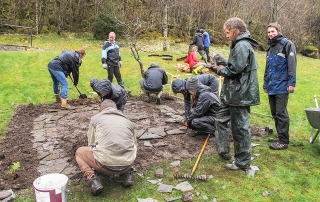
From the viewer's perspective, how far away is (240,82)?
422 centimetres

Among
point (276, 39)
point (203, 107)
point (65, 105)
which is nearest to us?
point (276, 39)

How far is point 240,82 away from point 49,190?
112 inches

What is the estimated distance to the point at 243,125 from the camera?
4.33m

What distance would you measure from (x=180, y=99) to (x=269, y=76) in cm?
389

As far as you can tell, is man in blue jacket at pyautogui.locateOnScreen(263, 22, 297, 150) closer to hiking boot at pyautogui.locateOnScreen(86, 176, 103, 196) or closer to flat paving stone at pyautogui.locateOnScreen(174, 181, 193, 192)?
flat paving stone at pyautogui.locateOnScreen(174, 181, 193, 192)

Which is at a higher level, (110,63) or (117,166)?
(110,63)

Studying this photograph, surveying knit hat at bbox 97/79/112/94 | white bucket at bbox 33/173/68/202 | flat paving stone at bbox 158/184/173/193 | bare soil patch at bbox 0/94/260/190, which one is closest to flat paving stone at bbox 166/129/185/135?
bare soil patch at bbox 0/94/260/190

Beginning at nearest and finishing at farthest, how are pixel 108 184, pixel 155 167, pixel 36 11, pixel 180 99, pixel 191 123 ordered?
1. pixel 108 184
2. pixel 155 167
3. pixel 191 123
4. pixel 180 99
5. pixel 36 11

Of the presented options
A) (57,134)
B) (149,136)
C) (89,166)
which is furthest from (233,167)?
(57,134)

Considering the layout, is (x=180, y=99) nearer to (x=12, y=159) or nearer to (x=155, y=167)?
(x=155, y=167)

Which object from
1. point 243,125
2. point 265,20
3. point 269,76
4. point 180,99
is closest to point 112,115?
point 243,125

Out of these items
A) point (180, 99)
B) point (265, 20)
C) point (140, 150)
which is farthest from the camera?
point (265, 20)

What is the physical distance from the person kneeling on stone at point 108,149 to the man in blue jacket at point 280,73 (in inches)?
111

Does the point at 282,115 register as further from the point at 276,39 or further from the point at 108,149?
the point at 108,149
